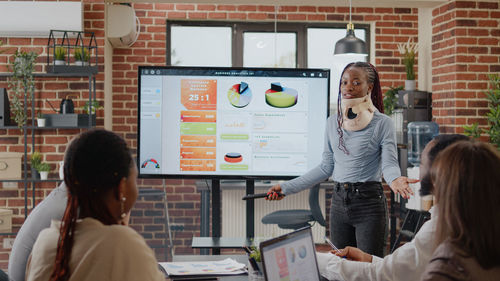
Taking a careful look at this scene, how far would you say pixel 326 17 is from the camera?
6.20 m

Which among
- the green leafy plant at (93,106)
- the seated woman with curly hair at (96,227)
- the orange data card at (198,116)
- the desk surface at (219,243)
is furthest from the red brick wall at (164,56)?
the seated woman with curly hair at (96,227)

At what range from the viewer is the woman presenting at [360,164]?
8.13 feet

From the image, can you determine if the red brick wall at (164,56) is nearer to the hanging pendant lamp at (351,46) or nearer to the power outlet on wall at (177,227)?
the power outlet on wall at (177,227)

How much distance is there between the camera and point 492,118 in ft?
14.3

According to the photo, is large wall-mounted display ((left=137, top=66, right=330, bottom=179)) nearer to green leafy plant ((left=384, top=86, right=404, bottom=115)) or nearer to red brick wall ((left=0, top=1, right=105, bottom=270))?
red brick wall ((left=0, top=1, right=105, bottom=270))

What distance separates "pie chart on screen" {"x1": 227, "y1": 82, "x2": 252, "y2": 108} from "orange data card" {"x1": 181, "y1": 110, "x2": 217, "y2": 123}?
112 millimetres

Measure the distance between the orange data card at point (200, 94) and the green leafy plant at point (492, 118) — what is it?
2486mm

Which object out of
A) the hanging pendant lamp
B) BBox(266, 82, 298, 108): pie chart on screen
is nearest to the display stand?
BBox(266, 82, 298, 108): pie chart on screen

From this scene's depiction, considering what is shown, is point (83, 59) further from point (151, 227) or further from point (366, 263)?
point (366, 263)

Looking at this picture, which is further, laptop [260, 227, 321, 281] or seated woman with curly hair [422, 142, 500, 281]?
laptop [260, 227, 321, 281]

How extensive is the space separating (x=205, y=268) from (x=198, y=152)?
0.91 metres

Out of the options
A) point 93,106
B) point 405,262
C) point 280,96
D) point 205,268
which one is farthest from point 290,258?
point 93,106

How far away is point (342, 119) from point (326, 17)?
3814 millimetres

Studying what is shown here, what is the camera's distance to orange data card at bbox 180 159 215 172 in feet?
9.21
